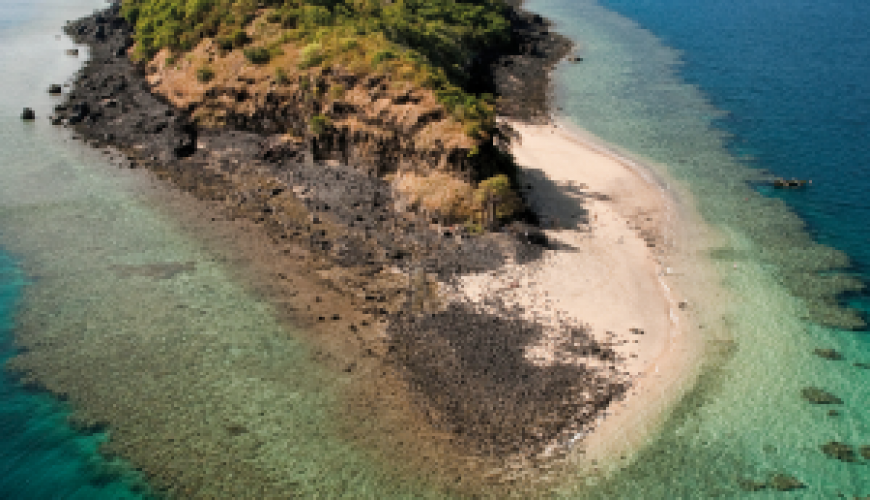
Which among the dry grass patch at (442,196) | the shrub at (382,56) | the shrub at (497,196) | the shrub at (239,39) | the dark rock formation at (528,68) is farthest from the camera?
the dark rock formation at (528,68)

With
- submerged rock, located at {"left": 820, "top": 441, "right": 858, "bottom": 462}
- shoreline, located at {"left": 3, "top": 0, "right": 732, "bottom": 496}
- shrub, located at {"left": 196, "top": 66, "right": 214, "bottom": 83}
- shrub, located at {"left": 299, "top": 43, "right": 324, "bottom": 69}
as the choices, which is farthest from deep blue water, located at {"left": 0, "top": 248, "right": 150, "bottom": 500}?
shrub, located at {"left": 196, "top": 66, "right": 214, "bottom": 83}

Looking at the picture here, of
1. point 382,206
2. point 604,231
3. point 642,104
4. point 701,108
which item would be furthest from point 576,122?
point 382,206

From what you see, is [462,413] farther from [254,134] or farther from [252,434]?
[254,134]

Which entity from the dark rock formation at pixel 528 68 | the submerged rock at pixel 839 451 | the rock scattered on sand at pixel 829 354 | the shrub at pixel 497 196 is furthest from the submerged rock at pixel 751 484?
the dark rock formation at pixel 528 68

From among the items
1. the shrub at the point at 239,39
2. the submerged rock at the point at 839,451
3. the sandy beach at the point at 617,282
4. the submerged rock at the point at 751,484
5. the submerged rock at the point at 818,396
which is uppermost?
the shrub at the point at 239,39

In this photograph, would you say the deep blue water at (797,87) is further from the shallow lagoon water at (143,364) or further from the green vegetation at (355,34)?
the shallow lagoon water at (143,364)

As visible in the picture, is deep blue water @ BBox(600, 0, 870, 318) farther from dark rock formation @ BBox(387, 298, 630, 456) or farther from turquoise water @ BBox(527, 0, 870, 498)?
dark rock formation @ BBox(387, 298, 630, 456)

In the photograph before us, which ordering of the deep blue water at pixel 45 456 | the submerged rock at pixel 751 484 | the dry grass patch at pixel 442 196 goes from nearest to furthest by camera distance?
the deep blue water at pixel 45 456 < the submerged rock at pixel 751 484 < the dry grass patch at pixel 442 196

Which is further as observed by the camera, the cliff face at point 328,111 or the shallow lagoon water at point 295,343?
the cliff face at point 328,111

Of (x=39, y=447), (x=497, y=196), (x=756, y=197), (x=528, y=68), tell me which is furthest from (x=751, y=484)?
(x=528, y=68)
